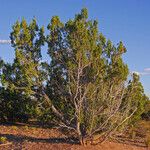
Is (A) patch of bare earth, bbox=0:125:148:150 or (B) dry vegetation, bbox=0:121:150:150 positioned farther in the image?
(B) dry vegetation, bbox=0:121:150:150

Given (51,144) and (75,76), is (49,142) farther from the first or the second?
(75,76)

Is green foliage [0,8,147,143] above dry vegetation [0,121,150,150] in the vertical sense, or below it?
above

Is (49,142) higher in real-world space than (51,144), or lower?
higher

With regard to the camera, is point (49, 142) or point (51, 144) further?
point (49, 142)

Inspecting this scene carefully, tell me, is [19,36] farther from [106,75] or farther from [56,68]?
[106,75]

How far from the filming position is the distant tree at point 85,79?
15.5 m

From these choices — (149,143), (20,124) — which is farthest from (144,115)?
(149,143)

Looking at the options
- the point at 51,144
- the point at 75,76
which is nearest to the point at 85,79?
the point at 75,76

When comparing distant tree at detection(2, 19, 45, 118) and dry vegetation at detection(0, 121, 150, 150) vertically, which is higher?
distant tree at detection(2, 19, 45, 118)

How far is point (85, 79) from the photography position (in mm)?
16000

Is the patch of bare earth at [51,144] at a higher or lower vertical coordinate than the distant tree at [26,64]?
lower

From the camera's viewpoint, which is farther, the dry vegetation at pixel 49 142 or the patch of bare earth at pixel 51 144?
the dry vegetation at pixel 49 142

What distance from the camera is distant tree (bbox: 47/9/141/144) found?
1547 cm

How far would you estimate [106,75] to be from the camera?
16.5 meters
